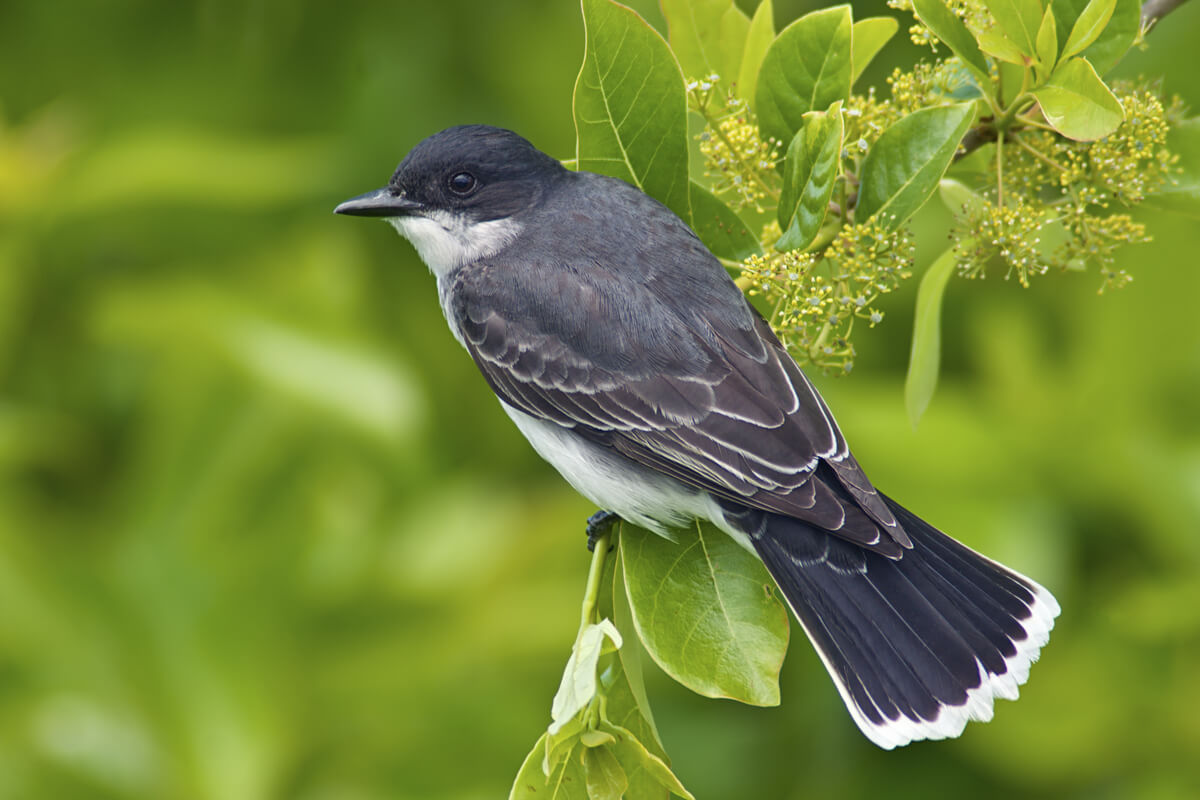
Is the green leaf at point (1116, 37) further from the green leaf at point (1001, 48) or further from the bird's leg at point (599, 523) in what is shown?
the bird's leg at point (599, 523)

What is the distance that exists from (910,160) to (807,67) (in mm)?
306

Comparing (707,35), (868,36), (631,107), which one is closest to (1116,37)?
(868,36)

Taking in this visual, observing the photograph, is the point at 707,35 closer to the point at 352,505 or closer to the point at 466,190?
the point at 466,190

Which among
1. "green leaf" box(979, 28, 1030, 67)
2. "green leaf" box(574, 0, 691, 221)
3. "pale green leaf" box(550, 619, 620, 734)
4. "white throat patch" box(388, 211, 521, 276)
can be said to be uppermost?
"green leaf" box(979, 28, 1030, 67)

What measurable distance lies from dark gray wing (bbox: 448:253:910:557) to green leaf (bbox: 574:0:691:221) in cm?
32

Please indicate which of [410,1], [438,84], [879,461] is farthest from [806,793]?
[410,1]

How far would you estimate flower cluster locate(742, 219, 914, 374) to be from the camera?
2551 millimetres

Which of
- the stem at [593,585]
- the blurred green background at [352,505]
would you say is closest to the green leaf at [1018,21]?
the stem at [593,585]

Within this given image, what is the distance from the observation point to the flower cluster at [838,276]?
2551mm

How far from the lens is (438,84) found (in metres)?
5.54

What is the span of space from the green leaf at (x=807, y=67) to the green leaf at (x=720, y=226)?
24cm

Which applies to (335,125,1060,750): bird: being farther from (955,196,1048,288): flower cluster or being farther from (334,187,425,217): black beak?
(955,196,1048,288): flower cluster

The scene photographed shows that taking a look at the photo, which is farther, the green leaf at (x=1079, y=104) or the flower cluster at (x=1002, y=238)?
the flower cluster at (x=1002, y=238)

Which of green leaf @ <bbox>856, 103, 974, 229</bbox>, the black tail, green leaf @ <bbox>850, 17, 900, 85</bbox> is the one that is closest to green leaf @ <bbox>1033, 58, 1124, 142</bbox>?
green leaf @ <bbox>856, 103, 974, 229</bbox>
